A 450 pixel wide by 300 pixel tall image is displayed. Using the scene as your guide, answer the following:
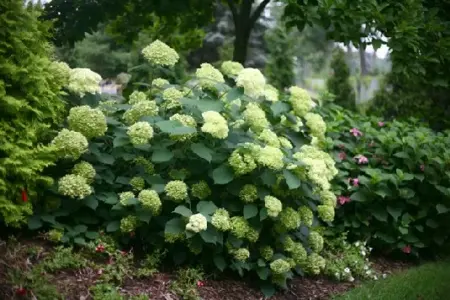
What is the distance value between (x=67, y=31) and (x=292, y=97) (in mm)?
3956

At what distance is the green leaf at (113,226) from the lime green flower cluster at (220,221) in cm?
64

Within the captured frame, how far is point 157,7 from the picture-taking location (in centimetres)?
732

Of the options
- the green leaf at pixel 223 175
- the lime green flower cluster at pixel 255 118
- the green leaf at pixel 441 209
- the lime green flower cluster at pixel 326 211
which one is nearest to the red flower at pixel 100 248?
the green leaf at pixel 223 175

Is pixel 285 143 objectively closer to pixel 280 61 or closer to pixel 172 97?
pixel 172 97

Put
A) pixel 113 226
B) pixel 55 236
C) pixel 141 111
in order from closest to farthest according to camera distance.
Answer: pixel 55 236 < pixel 113 226 < pixel 141 111

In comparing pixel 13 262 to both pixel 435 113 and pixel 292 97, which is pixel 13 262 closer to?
pixel 292 97

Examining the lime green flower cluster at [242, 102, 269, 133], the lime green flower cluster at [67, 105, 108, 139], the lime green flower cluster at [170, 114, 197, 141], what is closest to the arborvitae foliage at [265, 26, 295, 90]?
the lime green flower cluster at [242, 102, 269, 133]

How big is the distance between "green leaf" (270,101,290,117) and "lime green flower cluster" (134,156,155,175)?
3.13ft

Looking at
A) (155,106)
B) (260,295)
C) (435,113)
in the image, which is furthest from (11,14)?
(435,113)

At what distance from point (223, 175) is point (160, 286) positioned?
80cm

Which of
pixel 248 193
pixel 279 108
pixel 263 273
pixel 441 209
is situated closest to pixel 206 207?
pixel 248 193

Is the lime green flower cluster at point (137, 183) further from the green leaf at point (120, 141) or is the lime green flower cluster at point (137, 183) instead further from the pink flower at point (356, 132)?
the pink flower at point (356, 132)

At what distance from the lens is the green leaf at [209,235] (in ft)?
11.1

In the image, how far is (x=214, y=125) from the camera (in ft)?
11.4
